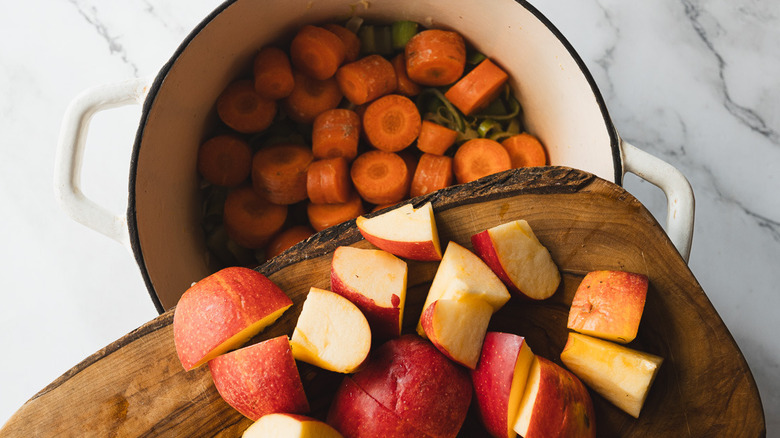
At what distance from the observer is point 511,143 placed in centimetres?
161

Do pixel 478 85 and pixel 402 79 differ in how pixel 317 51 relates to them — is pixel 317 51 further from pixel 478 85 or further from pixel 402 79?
pixel 478 85

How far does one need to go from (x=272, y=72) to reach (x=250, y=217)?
1.33 feet

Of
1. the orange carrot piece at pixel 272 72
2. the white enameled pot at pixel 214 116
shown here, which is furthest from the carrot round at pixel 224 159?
the orange carrot piece at pixel 272 72

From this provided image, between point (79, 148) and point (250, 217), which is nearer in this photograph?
point (79, 148)

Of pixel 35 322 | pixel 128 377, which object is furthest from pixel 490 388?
pixel 35 322

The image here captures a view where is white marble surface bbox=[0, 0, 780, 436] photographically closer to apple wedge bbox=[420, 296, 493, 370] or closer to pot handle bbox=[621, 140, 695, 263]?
pot handle bbox=[621, 140, 695, 263]

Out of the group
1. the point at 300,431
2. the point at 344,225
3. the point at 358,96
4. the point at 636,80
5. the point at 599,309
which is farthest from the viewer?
the point at 636,80

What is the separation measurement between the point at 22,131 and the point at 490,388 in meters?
1.64

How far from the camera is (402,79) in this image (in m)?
1.62

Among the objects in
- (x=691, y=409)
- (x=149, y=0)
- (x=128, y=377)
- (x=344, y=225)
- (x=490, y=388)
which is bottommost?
(x=691, y=409)

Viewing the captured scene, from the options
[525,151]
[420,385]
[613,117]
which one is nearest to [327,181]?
[525,151]

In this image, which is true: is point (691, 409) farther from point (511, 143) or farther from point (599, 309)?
point (511, 143)

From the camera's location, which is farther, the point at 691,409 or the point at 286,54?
the point at 286,54

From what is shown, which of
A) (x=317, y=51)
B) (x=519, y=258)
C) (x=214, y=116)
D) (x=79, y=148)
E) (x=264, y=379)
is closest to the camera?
(x=264, y=379)
